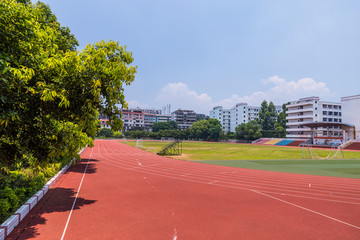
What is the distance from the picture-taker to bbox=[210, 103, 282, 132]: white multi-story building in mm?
130125

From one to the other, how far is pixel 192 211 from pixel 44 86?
6714 millimetres

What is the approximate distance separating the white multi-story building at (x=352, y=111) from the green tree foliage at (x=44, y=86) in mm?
76987

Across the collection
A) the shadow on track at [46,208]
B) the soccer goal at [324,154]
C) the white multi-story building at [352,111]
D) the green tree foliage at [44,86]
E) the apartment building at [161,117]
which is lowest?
the shadow on track at [46,208]

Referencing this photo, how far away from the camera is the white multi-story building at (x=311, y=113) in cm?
8375

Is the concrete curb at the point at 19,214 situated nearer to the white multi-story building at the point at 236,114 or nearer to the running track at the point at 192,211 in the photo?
the running track at the point at 192,211

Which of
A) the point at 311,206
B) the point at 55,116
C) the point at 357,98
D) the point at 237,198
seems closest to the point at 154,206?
the point at 237,198

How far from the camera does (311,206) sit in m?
9.88

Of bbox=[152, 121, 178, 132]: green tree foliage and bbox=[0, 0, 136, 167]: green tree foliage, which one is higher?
bbox=[152, 121, 178, 132]: green tree foliage

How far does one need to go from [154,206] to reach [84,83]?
18.8 ft

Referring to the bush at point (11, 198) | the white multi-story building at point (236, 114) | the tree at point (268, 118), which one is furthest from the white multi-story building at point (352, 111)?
the bush at point (11, 198)

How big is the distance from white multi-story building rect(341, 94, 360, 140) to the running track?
66932 millimetres

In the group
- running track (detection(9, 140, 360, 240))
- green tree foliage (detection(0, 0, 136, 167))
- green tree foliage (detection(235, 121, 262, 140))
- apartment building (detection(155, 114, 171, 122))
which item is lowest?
running track (detection(9, 140, 360, 240))

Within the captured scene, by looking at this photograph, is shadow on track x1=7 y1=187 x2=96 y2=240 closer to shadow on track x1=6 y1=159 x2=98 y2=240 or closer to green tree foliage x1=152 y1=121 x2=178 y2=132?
shadow on track x1=6 y1=159 x2=98 y2=240

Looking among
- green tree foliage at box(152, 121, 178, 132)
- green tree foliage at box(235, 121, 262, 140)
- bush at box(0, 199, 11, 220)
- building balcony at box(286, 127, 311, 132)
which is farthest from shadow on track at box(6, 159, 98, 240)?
A: green tree foliage at box(152, 121, 178, 132)
